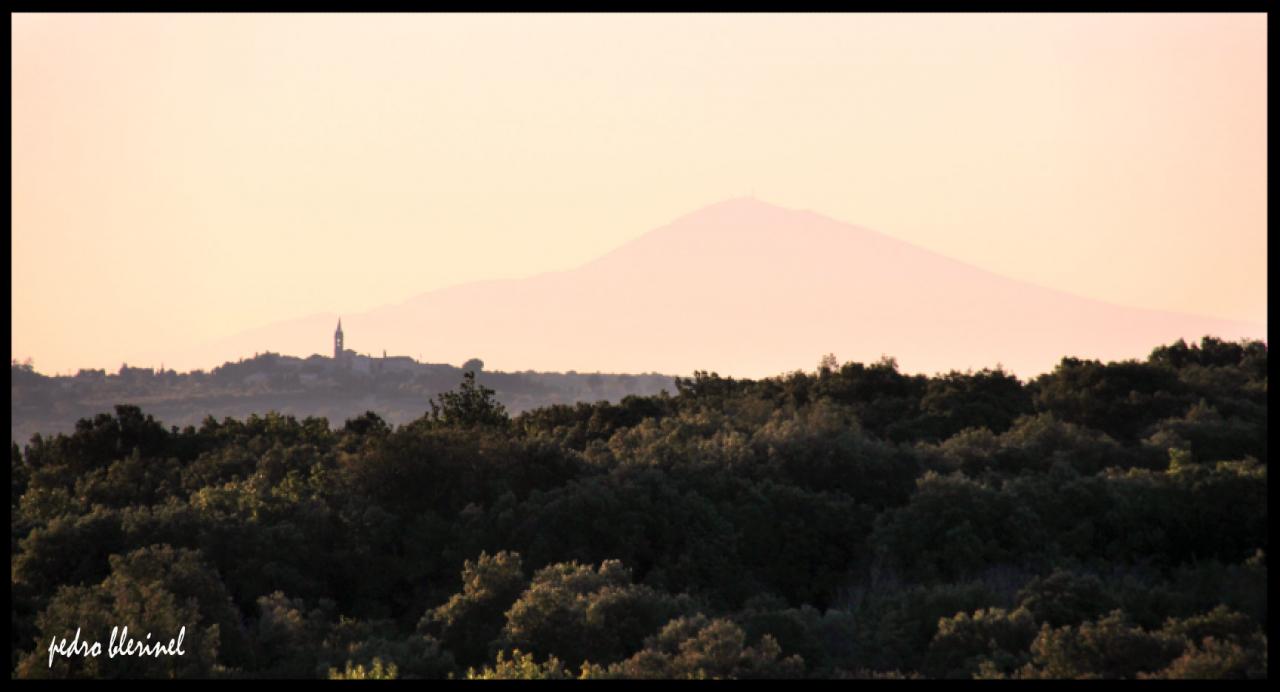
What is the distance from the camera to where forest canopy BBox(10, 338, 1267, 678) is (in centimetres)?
1830

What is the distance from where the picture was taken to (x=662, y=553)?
24.5 metres

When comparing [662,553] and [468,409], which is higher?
[468,409]

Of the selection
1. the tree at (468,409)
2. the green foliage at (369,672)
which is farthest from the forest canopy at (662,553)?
the tree at (468,409)

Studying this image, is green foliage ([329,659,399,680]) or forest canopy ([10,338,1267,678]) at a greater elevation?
forest canopy ([10,338,1267,678])

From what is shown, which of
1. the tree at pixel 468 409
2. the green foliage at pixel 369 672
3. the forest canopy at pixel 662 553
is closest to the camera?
the green foliage at pixel 369 672

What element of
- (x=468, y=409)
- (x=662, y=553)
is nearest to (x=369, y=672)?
(x=662, y=553)

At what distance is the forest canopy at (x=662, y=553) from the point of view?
18297 millimetres

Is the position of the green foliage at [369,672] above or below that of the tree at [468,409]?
below

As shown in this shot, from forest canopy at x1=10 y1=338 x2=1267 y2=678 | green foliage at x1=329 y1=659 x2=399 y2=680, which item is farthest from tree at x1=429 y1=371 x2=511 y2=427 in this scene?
green foliage at x1=329 y1=659 x2=399 y2=680

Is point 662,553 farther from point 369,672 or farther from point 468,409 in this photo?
point 468,409

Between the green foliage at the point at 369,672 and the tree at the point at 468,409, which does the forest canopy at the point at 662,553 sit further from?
the tree at the point at 468,409

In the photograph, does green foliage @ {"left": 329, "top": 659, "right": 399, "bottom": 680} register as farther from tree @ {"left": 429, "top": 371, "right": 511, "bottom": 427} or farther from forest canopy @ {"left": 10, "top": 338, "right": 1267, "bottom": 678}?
tree @ {"left": 429, "top": 371, "right": 511, "bottom": 427}

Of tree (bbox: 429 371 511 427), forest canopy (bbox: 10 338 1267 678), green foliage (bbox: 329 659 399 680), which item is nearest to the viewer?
green foliage (bbox: 329 659 399 680)

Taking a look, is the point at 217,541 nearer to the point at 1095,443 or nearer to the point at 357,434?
the point at 357,434
